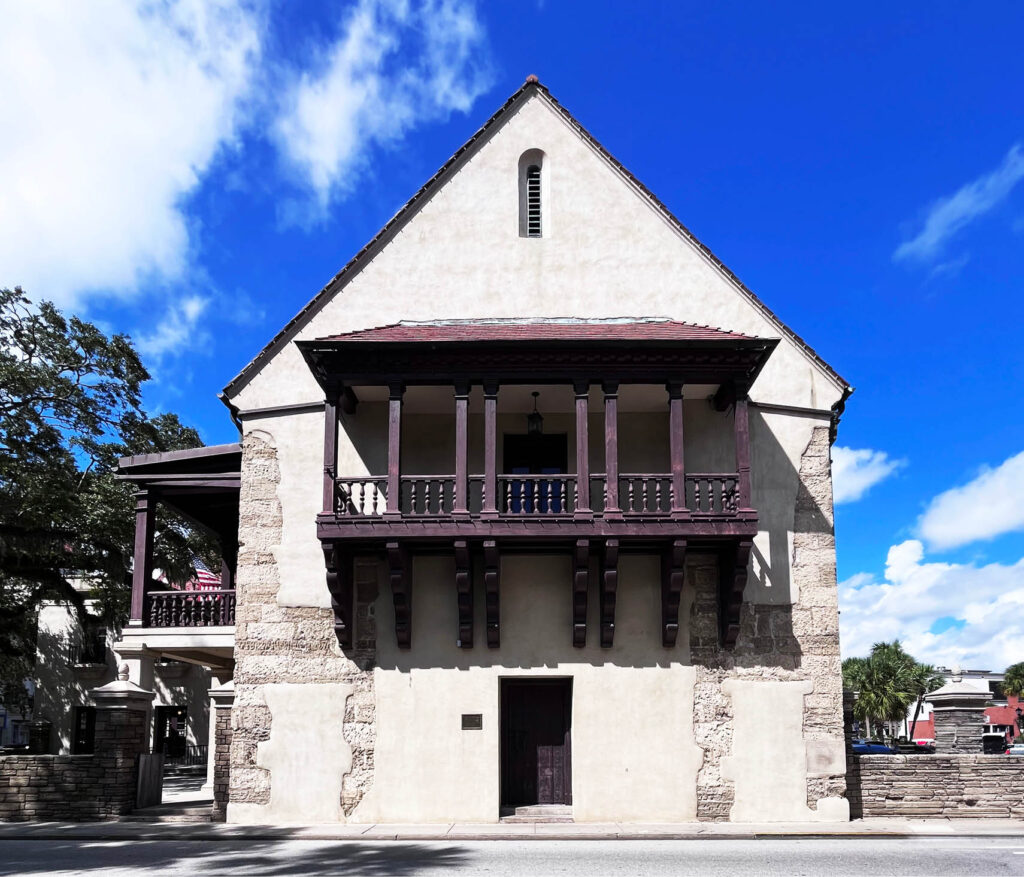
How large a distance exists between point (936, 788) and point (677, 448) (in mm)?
7099

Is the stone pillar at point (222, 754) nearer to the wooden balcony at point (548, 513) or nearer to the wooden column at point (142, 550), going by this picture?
the wooden balcony at point (548, 513)

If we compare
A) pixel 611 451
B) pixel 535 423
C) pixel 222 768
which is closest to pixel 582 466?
pixel 611 451

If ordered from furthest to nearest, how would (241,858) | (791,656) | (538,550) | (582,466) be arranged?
(538,550)
(791,656)
(582,466)
(241,858)

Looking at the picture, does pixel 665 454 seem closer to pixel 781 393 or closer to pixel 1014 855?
pixel 781 393

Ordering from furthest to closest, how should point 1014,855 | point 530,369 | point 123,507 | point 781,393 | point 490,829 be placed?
1. point 123,507
2. point 781,393
3. point 530,369
4. point 490,829
5. point 1014,855

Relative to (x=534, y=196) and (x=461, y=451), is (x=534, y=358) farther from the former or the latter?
(x=534, y=196)

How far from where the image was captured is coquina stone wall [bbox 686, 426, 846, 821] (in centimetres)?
1561

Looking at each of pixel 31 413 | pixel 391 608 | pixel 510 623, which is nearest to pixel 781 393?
pixel 510 623

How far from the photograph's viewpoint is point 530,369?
15.8 m

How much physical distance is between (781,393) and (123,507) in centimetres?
1945

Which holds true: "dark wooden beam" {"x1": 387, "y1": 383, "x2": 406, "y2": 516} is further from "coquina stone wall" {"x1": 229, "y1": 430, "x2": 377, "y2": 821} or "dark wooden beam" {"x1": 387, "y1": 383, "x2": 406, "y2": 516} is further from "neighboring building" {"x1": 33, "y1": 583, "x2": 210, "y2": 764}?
"neighboring building" {"x1": 33, "y1": 583, "x2": 210, "y2": 764}

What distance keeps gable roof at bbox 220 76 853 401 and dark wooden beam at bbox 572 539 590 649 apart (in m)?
5.54

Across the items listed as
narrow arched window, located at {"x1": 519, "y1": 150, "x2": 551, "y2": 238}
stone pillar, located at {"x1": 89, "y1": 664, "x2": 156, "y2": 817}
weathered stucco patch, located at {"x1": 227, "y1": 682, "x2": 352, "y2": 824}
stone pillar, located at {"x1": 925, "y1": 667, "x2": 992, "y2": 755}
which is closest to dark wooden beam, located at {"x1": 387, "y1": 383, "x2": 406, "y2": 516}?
weathered stucco patch, located at {"x1": 227, "y1": 682, "x2": 352, "y2": 824}

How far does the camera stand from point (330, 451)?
15.6 metres
